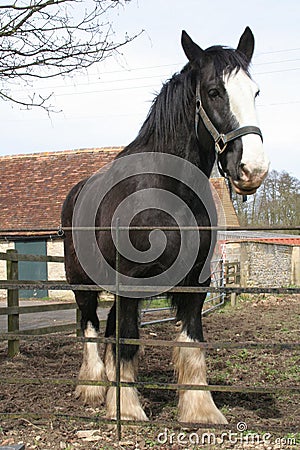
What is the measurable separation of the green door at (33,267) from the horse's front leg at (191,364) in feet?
54.0

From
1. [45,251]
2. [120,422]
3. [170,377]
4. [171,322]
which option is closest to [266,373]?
[170,377]

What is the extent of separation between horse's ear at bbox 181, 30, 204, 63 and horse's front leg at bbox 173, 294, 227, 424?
6.07 ft

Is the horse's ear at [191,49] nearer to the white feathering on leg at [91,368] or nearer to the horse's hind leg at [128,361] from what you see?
the horse's hind leg at [128,361]

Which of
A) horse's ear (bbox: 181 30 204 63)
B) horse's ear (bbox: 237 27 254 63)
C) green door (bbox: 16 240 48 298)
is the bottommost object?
green door (bbox: 16 240 48 298)

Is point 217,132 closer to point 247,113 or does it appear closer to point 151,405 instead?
point 247,113

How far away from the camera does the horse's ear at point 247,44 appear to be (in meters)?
4.14

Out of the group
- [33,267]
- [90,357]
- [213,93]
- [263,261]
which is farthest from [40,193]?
[213,93]

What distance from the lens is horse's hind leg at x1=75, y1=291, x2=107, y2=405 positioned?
192 inches

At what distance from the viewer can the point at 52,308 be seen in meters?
8.46

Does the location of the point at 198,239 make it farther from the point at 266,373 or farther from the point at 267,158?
the point at 266,373

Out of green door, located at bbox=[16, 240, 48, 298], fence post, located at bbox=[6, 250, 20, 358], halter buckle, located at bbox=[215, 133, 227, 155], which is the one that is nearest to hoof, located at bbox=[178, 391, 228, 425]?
halter buckle, located at bbox=[215, 133, 227, 155]

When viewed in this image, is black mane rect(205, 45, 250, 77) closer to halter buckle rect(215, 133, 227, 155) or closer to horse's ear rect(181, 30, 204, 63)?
horse's ear rect(181, 30, 204, 63)

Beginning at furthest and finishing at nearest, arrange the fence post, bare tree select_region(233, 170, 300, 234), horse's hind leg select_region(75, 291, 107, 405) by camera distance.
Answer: bare tree select_region(233, 170, 300, 234), the fence post, horse's hind leg select_region(75, 291, 107, 405)

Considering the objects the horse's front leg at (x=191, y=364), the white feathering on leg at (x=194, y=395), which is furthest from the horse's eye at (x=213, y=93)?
the white feathering on leg at (x=194, y=395)
